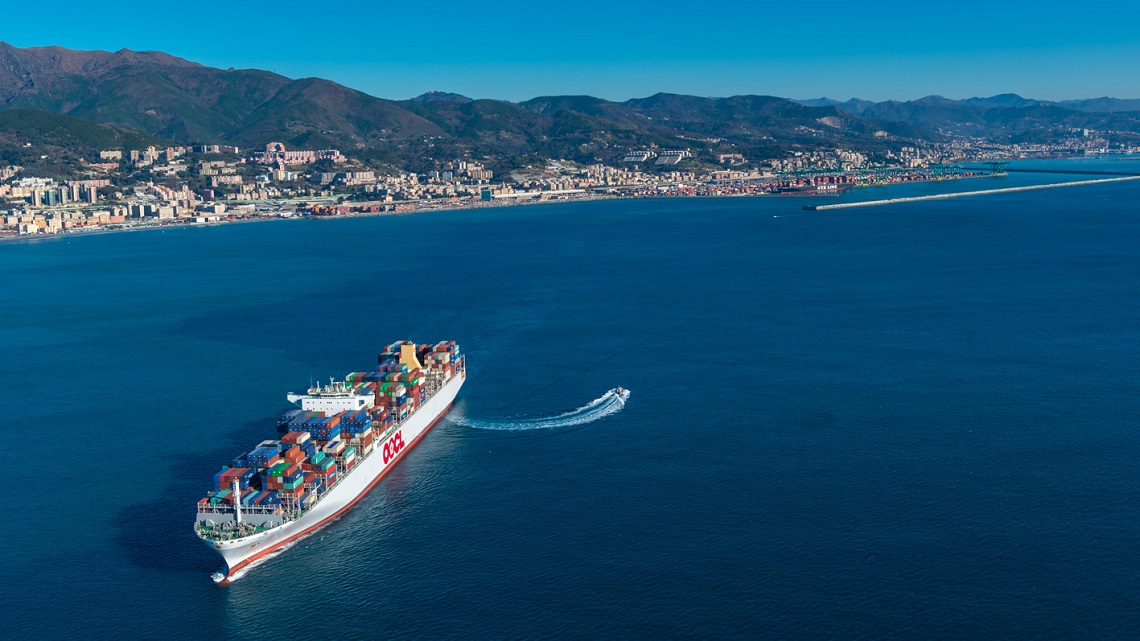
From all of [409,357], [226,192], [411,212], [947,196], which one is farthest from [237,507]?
[226,192]

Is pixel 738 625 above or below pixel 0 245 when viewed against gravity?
below

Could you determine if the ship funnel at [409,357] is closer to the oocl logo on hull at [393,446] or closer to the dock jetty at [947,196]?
the oocl logo on hull at [393,446]

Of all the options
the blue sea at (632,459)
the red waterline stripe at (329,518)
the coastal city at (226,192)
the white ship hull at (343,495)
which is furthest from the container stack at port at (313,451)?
the coastal city at (226,192)

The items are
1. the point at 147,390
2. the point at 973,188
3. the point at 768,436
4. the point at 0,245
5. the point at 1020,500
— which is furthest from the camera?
the point at 973,188

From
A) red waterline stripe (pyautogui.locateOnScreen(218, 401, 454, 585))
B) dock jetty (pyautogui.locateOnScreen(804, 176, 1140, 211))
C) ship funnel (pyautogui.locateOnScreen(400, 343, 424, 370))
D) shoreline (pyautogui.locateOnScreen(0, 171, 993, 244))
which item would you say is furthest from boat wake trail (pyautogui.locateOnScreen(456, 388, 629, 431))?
dock jetty (pyautogui.locateOnScreen(804, 176, 1140, 211))

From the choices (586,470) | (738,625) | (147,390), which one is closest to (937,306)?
(586,470)

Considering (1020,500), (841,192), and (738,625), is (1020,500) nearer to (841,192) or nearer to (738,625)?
(738,625)

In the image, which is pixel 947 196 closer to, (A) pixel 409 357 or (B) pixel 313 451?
(A) pixel 409 357
